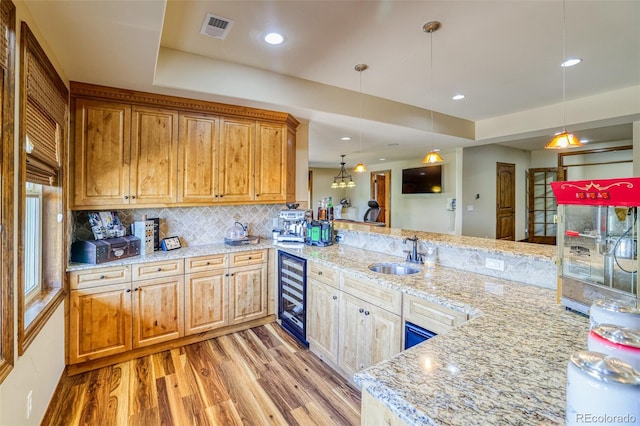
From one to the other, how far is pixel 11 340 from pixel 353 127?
390cm

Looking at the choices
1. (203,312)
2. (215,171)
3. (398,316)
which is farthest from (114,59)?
(398,316)

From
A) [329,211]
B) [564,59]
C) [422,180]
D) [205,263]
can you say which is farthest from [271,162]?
[422,180]

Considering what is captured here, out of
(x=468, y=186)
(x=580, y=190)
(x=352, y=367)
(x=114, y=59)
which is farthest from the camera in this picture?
(x=468, y=186)

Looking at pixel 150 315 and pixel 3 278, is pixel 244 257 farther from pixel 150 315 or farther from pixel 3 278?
pixel 3 278

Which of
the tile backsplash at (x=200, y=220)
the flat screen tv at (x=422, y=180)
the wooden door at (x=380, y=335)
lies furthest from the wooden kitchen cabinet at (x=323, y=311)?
the flat screen tv at (x=422, y=180)

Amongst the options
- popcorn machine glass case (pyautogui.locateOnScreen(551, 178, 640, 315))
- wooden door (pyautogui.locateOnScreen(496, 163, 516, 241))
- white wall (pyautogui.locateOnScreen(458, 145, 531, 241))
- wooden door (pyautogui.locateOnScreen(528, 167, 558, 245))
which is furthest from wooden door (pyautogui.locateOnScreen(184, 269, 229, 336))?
wooden door (pyautogui.locateOnScreen(528, 167, 558, 245))

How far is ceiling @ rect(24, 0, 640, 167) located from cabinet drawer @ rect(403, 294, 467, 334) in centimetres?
199

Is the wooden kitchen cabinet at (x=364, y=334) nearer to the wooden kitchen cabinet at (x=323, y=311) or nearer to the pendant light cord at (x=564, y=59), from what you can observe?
the wooden kitchen cabinet at (x=323, y=311)

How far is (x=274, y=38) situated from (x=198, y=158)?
1.42m

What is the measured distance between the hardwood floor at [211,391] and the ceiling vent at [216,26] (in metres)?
2.76

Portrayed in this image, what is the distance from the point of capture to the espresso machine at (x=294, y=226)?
349 cm

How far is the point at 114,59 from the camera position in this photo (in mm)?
2145

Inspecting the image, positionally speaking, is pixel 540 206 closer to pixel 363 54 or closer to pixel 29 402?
pixel 363 54

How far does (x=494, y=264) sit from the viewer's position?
2158mm
